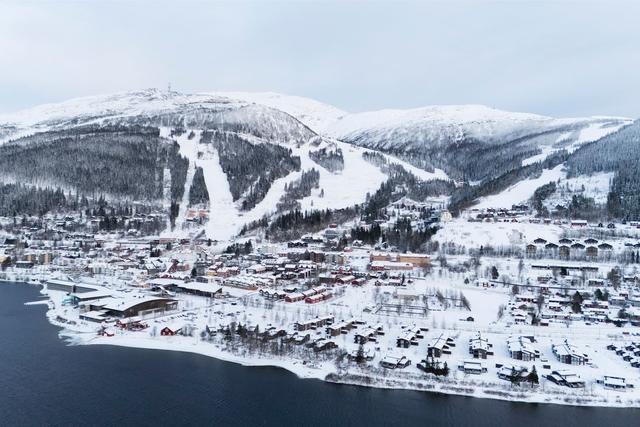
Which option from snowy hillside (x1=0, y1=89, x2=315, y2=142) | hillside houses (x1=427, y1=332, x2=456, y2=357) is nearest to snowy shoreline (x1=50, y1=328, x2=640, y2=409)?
hillside houses (x1=427, y1=332, x2=456, y2=357)

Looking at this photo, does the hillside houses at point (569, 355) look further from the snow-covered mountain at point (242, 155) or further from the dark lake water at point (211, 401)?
the snow-covered mountain at point (242, 155)

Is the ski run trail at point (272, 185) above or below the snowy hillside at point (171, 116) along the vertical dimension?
below

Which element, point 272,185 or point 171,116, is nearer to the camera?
point 272,185

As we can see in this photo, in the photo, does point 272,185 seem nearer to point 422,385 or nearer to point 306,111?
point 422,385

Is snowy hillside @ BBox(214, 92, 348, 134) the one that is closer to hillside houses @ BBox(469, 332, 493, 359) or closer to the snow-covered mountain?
the snow-covered mountain

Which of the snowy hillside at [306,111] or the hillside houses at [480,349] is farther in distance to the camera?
the snowy hillside at [306,111]

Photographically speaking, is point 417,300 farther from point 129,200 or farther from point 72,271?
point 129,200

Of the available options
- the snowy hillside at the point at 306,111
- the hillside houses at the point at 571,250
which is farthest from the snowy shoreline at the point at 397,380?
the snowy hillside at the point at 306,111

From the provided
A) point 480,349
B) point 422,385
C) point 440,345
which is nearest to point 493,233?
point 480,349
